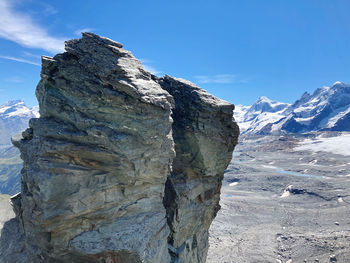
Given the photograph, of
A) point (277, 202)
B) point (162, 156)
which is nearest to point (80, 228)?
point (162, 156)

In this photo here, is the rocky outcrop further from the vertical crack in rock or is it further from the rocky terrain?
the rocky terrain

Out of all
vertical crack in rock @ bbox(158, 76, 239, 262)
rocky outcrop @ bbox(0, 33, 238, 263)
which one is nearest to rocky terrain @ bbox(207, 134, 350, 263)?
vertical crack in rock @ bbox(158, 76, 239, 262)

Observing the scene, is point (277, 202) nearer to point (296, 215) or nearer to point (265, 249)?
point (296, 215)

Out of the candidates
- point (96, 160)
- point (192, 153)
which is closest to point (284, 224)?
point (192, 153)

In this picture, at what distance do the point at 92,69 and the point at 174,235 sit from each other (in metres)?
16.1

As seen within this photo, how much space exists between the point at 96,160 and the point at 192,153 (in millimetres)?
11015

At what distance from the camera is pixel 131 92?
16.8m

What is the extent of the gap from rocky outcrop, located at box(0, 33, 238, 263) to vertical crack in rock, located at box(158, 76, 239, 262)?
14.2 feet

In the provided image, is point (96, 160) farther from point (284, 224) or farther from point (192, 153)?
point (284, 224)

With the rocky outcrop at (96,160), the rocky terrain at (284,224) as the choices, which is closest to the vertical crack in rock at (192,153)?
the rocky outcrop at (96,160)

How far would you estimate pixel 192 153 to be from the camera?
24812 millimetres

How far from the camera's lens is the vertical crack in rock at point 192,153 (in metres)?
23.6

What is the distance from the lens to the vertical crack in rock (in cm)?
2356

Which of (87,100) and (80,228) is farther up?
(87,100)
